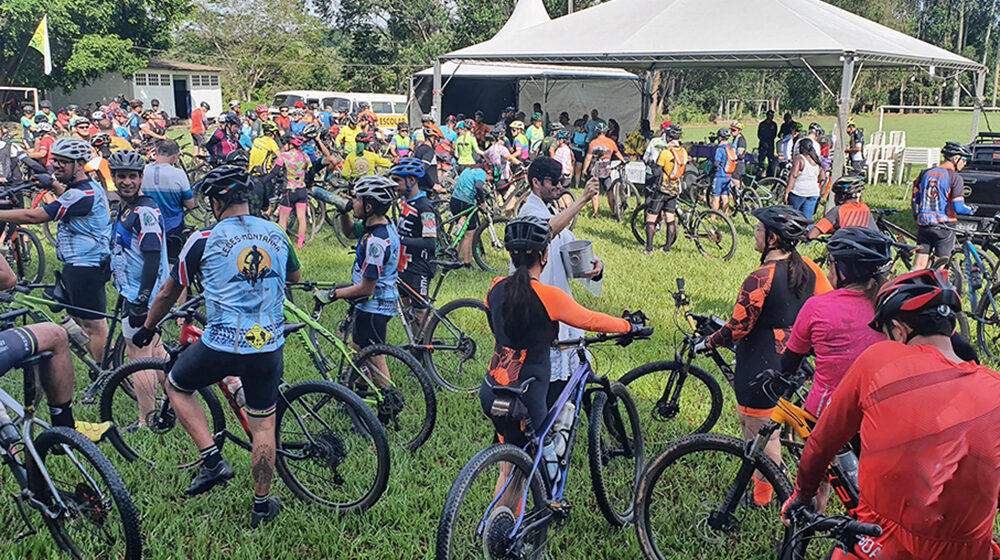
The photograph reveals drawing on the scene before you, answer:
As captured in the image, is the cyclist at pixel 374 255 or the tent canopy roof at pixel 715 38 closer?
the cyclist at pixel 374 255

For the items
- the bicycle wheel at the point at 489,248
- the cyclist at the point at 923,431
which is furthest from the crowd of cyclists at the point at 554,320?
the bicycle wheel at the point at 489,248

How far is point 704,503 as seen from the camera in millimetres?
4113

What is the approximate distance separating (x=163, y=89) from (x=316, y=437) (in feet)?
149

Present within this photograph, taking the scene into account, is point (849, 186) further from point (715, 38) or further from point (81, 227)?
point (715, 38)

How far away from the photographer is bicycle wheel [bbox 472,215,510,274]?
1053 centimetres

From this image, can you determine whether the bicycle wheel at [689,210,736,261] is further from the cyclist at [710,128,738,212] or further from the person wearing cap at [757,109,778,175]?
the person wearing cap at [757,109,778,175]

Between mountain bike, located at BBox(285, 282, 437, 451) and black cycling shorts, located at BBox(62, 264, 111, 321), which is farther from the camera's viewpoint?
black cycling shorts, located at BBox(62, 264, 111, 321)

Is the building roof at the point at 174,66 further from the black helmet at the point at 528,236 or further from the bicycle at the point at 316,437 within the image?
the black helmet at the point at 528,236

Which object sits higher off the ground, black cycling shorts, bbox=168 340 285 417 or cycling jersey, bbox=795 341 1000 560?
cycling jersey, bbox=795 341 1000 560

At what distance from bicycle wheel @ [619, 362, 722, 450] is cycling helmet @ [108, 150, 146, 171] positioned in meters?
3.76

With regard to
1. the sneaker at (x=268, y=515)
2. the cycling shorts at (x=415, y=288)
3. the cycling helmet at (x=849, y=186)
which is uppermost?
the cycling helmet at (x=849, y=186)

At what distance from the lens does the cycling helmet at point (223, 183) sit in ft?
12.6

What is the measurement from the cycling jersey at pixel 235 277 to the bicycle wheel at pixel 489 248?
6627 mm

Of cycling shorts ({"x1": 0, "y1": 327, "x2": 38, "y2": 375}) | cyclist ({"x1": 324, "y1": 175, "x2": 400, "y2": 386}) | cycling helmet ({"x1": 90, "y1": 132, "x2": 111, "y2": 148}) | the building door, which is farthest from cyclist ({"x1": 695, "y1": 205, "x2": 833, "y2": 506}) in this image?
the building door
